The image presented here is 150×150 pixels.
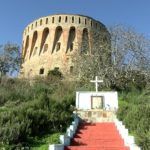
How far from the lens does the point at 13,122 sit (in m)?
11.3

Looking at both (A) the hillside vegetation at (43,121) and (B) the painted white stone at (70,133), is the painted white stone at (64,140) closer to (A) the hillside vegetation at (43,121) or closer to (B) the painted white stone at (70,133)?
(A) the hillside vegetation at (43,121)

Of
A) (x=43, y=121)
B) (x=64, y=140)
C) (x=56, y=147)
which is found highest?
(x=43, y=121)

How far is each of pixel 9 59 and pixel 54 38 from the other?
8925 millimetres

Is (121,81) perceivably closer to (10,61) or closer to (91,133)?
(91,133)

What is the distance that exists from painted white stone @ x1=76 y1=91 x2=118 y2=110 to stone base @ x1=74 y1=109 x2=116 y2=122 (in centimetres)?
155

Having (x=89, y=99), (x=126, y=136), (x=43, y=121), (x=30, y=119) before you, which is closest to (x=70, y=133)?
(x=43, y=121)

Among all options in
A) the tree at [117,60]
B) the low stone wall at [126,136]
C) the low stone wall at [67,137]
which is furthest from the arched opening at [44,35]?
the low stone wall at [126,136]

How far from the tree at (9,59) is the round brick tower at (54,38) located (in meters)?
5.14

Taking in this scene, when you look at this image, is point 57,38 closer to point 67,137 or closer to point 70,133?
point 70,133

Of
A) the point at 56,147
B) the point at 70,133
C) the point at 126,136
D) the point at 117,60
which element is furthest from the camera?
the point at 117,60

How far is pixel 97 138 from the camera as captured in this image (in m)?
11.4

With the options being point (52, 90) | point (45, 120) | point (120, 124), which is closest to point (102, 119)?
point (120, 124)

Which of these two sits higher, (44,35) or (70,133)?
(44,35)

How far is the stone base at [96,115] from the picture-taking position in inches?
586
